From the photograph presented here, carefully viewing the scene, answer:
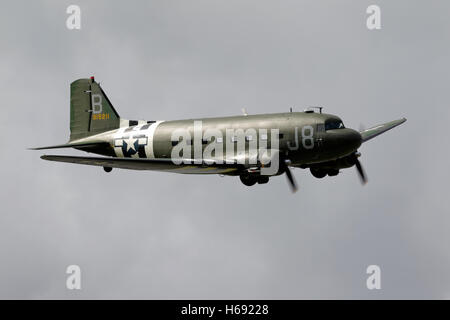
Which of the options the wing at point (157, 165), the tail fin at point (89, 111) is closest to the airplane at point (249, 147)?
the wing at point (157, 165)

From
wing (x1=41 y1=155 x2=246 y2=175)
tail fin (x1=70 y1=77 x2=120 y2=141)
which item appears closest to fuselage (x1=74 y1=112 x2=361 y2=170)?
wing (x1=41 y1=155 x2=246 y2=175)

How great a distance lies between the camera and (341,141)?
35.4 m

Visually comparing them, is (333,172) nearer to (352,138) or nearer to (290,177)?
(352,138)

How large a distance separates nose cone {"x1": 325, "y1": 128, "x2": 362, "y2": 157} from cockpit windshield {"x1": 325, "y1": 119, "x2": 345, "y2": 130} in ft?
0.69

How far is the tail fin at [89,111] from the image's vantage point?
43.6 metres

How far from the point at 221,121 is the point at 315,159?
497cm

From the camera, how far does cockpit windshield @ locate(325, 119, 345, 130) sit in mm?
35594

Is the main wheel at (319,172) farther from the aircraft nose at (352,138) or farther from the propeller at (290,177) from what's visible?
the propeller at (290,177)

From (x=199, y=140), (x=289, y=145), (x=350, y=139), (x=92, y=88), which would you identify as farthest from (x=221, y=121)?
(x=92, y=88)

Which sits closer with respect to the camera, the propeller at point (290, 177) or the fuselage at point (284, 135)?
the propeller at point (290, 177)

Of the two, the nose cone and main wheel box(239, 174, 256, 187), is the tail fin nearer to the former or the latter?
main wheel box(239, 174, 256, 187)

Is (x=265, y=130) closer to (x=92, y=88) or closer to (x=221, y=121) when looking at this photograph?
(x=221, y=121)

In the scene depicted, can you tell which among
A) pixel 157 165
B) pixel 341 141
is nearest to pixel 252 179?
pixel 157 165

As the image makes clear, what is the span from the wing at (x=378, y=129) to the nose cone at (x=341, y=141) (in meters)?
4.95
